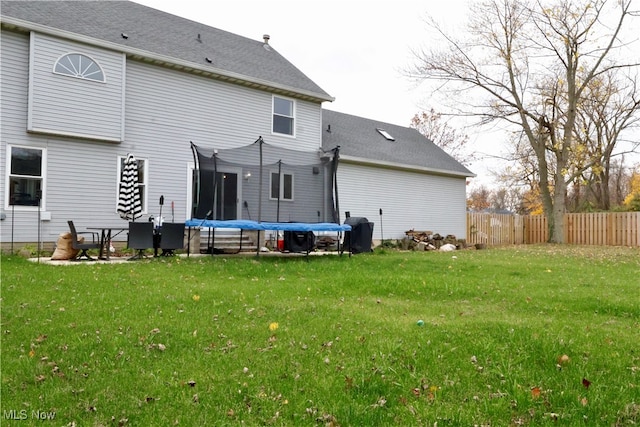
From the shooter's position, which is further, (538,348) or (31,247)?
(31,247)

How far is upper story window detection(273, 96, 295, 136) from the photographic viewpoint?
15.6 metres

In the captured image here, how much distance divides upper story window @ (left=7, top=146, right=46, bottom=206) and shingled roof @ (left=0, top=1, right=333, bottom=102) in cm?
285

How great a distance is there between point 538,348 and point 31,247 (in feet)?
36.2

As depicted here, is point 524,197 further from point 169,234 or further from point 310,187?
point 169,234

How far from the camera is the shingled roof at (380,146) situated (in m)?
17.7

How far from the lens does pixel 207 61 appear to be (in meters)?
13.9

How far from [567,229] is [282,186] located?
55.1 ft

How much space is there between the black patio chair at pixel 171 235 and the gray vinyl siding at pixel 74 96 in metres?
3.40

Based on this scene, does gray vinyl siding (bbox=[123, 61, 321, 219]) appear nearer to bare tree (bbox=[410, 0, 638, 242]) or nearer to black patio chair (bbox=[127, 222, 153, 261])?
black patio chair (bbox=[127, 222, 153, 261])

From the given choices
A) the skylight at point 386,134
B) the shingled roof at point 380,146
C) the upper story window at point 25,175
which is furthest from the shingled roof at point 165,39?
the skylight at point 386,134

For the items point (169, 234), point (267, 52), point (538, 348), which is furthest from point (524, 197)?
point (538, 348)

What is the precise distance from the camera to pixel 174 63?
13.0m

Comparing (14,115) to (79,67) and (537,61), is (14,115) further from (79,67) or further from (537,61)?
(537,61)

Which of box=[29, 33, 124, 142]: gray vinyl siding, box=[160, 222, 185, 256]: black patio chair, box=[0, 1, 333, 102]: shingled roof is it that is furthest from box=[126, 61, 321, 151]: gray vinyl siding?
box=[160, 222, 185, 256]: black patio chair
